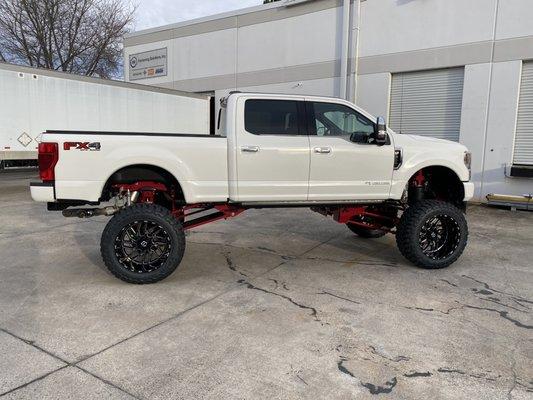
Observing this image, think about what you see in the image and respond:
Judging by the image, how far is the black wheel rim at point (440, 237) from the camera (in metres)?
5.73

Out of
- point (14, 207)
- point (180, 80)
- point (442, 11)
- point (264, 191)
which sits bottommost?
point (14, 207)

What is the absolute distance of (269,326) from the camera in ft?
12.9

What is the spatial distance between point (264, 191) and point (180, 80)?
14.5m

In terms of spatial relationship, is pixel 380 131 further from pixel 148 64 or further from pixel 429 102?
pixel 148 64

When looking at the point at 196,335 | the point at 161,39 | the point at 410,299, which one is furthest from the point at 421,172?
the point at 161,39

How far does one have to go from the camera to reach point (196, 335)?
12.3ft

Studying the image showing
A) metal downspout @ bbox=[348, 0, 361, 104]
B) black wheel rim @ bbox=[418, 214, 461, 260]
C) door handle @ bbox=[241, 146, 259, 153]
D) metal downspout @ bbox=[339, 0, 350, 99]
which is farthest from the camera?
metal downspout @ bbox=[339, 0, 350, 99]

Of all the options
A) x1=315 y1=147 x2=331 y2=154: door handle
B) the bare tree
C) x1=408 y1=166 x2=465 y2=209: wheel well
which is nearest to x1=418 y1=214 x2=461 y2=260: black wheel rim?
x1=408 y1=166 x2=465 y2=209: wheel well

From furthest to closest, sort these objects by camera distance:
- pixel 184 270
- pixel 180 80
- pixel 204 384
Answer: pixel 180 80, pixel 184 270, pixel 204 384

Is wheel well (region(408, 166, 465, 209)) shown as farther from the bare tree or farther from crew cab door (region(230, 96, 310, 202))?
the bare tree

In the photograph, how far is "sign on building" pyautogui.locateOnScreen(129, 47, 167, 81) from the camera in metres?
19.0

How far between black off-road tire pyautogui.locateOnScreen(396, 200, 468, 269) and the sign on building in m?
15.7

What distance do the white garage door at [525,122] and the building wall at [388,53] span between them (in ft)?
0.58

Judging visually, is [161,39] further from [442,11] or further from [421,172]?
[421,172]
